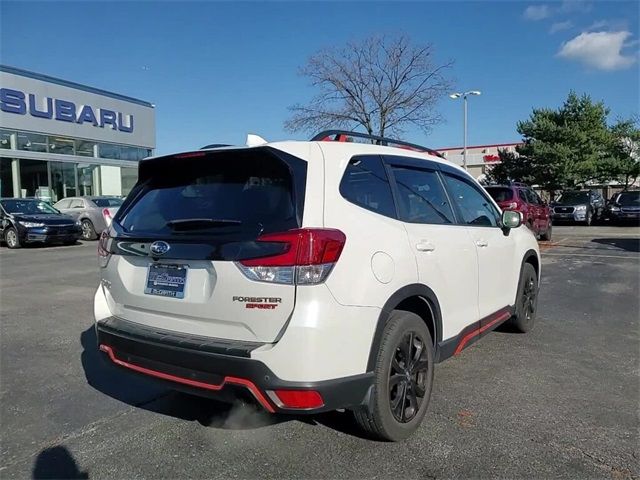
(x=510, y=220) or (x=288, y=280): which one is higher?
(x=510, y=220)

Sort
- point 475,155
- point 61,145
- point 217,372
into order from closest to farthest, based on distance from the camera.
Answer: point 217,372
point 61,145
point 475,155

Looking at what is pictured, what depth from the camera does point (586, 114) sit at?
33500 millimetres

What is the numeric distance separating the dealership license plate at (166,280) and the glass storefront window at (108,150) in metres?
25.8

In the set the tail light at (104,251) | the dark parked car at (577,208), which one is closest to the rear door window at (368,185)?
the tail light at (104,251)

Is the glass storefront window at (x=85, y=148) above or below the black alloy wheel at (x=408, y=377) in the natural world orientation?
above

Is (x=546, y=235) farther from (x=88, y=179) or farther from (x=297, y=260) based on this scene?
(x=88, y=179)

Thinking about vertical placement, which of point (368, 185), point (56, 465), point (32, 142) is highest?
point (32, 142)

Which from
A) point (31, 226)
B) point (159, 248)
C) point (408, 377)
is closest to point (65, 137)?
point (31, 226)

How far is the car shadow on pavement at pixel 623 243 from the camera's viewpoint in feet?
46.9

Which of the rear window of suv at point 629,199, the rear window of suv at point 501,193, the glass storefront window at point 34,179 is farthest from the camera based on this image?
the rear window of suv at point 629,199

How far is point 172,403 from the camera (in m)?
3.86

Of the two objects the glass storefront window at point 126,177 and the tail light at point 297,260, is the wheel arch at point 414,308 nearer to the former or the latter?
the tail light at point 297,260

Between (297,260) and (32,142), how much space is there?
79.6 feet

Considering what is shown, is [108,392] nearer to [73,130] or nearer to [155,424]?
[155,424]
